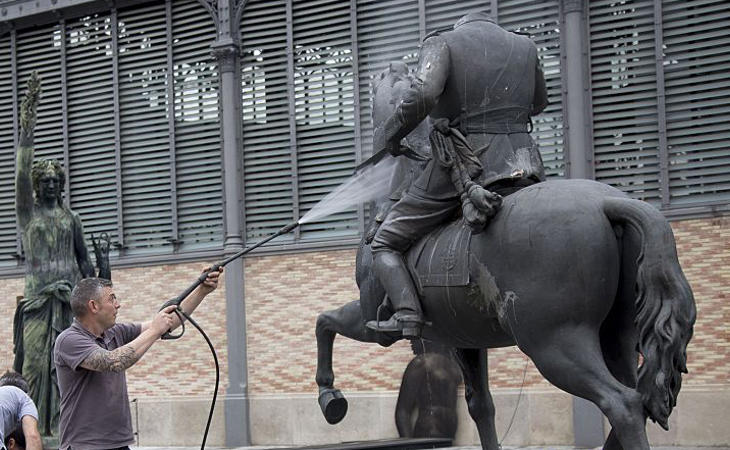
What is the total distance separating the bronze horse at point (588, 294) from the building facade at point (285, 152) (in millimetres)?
8339

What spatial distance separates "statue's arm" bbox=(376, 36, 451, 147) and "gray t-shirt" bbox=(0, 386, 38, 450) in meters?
2.98

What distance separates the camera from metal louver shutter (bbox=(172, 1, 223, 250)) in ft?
A: 63.1

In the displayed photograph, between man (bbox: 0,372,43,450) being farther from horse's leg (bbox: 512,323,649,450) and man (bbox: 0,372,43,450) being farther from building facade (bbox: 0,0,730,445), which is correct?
building facade (bbox: 0,0,730,445)

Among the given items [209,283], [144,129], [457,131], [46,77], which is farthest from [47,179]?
[46,77]

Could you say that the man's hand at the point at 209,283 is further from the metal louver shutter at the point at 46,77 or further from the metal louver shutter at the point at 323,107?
the metal louver shutter at the point at 46,77

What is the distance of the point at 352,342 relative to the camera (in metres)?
17.4

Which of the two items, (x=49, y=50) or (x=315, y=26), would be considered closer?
(x=315, y=26)

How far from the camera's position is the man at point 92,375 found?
20.5ft

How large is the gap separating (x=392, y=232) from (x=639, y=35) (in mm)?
9136

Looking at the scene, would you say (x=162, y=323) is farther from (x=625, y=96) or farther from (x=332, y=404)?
(x=625, y=96)

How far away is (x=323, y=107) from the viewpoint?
18.3m

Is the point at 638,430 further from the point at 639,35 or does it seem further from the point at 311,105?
the point at 311,105

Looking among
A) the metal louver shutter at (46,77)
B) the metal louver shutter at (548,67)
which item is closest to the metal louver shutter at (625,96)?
the metal louver shutter at (548,67)

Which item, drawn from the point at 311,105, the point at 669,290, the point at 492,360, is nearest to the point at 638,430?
the point at 669,290
